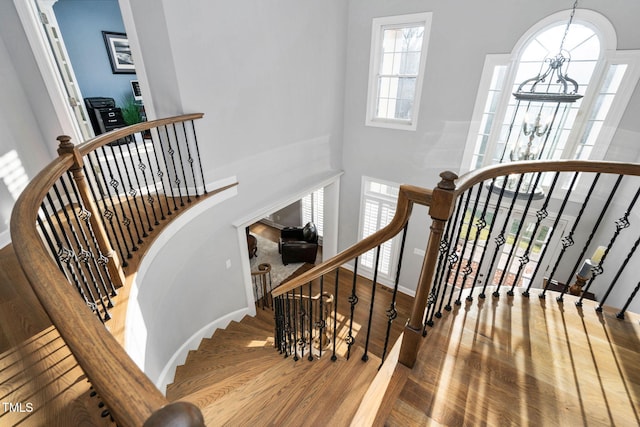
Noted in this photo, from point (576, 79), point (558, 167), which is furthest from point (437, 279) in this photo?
point (576, 79)

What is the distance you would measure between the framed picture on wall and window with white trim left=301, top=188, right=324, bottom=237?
4.88 meters

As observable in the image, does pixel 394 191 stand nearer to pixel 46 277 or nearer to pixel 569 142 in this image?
pixel 569 142

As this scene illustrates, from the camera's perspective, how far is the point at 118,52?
5.47 meters

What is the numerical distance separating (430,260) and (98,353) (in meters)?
1.21

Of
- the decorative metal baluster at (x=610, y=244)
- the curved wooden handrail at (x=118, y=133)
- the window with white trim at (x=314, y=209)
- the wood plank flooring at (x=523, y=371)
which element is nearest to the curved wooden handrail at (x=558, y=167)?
the decorative metal baluster at (x=610, y=244)

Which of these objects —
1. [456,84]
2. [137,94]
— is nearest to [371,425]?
[456,84]

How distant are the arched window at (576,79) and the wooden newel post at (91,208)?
376 cm

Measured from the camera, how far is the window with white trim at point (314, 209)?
8320 mm

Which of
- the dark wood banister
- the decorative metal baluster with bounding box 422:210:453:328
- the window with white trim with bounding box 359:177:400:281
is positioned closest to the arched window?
the window with white trim with bounding box 359:177:400:281

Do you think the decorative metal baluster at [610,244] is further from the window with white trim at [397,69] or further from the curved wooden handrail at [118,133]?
the window with white trim at [397,69]

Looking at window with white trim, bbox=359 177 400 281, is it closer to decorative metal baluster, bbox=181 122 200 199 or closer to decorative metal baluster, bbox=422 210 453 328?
decorative metal baluster, bbox=181 122 200 199

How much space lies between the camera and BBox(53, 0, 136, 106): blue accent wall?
4902 mm

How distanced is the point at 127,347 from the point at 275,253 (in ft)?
19.6

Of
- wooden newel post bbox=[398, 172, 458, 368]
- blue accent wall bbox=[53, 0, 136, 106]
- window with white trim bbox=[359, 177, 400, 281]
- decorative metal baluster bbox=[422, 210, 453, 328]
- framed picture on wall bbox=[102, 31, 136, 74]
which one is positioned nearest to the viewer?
wooden newel post bbox=[398, 172, 458, 368]
